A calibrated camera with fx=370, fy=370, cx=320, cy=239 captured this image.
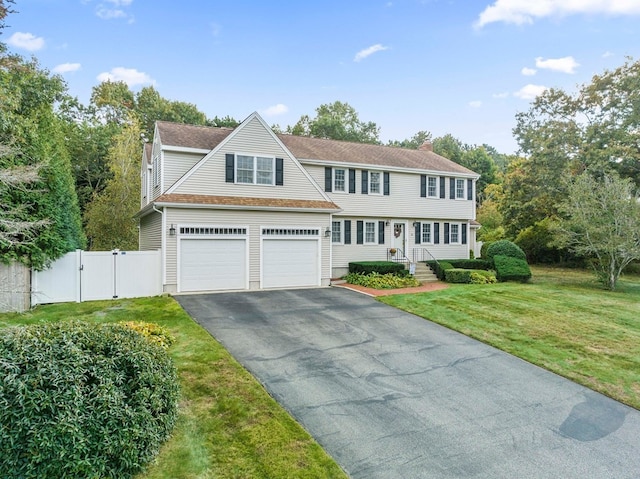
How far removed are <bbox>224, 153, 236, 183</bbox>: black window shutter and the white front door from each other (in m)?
9.35

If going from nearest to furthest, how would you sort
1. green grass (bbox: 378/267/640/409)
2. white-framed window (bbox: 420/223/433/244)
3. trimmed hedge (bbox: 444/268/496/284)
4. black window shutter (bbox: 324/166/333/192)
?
1. green grass (bbox: 378/267/640/409)
2. trimmed hedge (bbox: 444/268/496/284)
3. black window shutter (bbox: 324/166/333/192)
4. white-framed window (bbox: 420/223/433/244)

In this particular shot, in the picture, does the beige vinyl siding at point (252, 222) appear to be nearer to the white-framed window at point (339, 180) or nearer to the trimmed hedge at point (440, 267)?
the white-framed window at point (339, 180)

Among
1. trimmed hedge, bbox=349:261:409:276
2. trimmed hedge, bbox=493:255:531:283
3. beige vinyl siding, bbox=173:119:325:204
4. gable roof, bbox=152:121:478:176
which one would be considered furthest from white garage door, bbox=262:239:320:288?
trimmed hedge, bbox=493:255:531:283

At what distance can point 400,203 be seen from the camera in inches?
790

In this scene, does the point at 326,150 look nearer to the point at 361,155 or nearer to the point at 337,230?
the point at 361,155

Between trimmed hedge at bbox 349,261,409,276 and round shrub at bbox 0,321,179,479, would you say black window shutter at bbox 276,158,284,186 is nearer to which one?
trimmed hedge at bbox 349,261,409,276

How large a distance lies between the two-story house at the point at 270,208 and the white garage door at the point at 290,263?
4cm

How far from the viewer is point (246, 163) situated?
50.0 ft

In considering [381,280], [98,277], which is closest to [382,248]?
[381,280]

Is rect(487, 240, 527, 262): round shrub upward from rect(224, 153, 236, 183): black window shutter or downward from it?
downward

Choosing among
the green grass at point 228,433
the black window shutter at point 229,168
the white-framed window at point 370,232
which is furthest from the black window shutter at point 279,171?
→ the green grass at point 228,433

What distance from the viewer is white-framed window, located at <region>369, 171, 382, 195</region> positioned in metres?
19.5

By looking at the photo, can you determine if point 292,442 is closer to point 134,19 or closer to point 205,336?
point 205,336

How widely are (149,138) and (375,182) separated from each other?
26.9 metres
